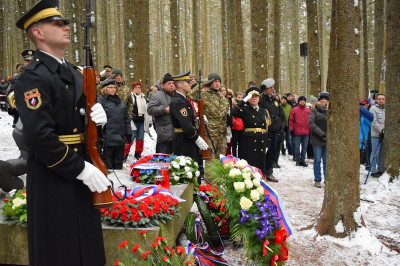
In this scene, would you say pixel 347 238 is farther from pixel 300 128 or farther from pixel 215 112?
pixel 300 128

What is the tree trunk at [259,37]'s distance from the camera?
1140 centimetres

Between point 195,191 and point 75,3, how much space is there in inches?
390

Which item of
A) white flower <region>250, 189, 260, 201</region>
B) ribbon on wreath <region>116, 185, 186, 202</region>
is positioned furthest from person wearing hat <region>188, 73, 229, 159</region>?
white flower <region>250, 189, 260, 201</region>

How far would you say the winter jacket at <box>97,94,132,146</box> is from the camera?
673 cm

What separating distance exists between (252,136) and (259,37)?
558 centimetres

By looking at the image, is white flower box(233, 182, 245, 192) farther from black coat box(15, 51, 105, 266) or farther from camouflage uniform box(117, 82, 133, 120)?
camouflage uniform box(117, 82, 133, 120)

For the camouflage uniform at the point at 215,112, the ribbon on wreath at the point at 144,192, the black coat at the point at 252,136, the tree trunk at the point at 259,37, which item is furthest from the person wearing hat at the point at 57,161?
the tree trunk at the point at 259,37

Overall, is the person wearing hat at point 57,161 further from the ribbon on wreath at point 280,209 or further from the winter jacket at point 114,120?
the winter jacket at point 114,120

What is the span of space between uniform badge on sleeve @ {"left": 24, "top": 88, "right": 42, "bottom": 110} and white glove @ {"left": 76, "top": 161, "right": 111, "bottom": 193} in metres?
0.47

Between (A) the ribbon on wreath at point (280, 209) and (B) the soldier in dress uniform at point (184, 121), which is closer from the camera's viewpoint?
(A) the ribbon on wreath at point (280, 209)

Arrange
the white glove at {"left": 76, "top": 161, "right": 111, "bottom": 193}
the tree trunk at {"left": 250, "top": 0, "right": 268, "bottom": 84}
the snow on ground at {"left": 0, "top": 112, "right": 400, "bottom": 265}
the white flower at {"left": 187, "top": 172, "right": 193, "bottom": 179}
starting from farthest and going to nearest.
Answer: the tree trunk at {"left": 250, "top": 0, "right": 268, "bottom": 84} → the white flower at {"left": 187, "top": 172, "right": 193, "bottom": 179} → the snow on ground at {"left": 0, "top": 112, "right": 400, "bottom": 265} → the white glove at {"left": 76, "top": 161, "right": 111, "bottom": 193}

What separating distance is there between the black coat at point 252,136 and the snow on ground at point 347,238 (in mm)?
1015

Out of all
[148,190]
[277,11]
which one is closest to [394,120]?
[148,190]

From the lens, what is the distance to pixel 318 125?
852 cm
